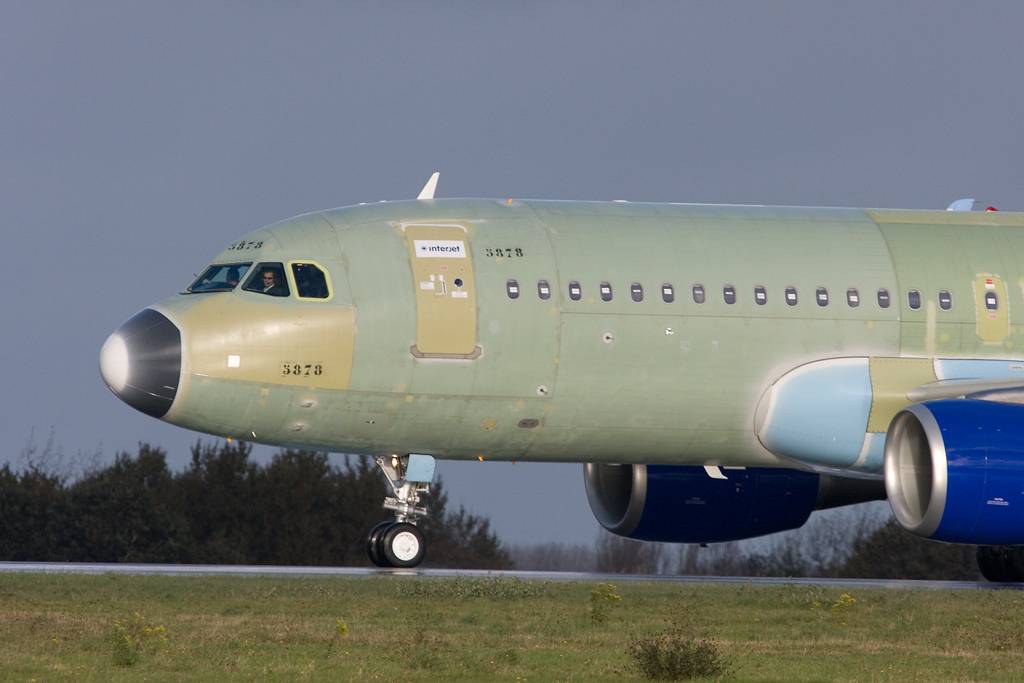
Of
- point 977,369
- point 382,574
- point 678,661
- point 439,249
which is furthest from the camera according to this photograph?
point 977,369

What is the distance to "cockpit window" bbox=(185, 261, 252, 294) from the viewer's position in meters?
24.3

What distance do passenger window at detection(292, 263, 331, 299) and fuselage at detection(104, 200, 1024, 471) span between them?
0.04m

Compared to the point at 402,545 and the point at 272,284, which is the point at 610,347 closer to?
the point at 402,545

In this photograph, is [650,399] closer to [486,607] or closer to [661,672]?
[486,607]

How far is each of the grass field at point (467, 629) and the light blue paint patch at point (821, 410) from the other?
2794 mm

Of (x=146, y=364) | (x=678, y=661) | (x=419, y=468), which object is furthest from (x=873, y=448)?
(x=678, y=661)

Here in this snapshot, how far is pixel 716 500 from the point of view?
28.6 metres

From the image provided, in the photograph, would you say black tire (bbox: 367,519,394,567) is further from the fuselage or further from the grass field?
the grass field

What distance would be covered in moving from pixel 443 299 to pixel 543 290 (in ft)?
4.52

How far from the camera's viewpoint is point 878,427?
25.5 metres

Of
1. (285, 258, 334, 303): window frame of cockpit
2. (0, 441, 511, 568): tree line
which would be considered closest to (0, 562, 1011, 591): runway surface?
(285, 258, 334, 303): window frame of cockpit

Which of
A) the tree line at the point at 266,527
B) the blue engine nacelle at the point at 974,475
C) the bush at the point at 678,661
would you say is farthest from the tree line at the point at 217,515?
the bush at the point at 678,661

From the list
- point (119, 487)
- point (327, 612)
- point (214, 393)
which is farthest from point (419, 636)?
point (119, 487)

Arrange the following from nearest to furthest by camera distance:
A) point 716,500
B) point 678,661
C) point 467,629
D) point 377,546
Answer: point 678,661 < point 467,629 < point 377,546 < point 716,500
